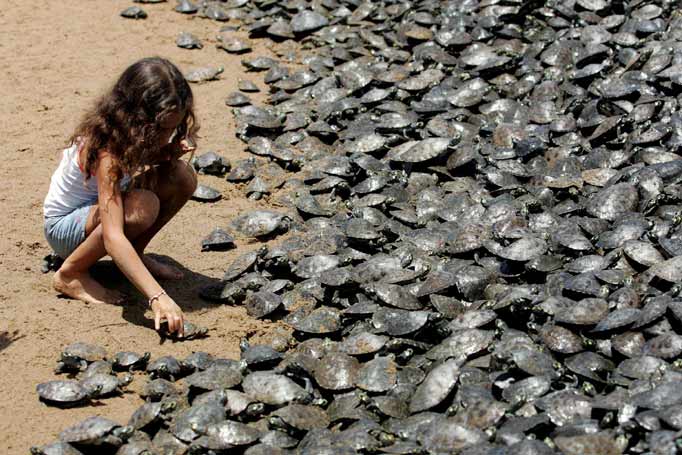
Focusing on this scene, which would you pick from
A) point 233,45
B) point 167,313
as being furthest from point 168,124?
point 233,45

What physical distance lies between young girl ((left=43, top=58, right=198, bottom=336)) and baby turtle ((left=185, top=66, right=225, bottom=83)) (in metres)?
2.71

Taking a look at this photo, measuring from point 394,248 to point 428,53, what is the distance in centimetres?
262

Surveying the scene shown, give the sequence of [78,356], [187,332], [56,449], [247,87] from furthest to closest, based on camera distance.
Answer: [247,87] < [187,332] < [78,356] < [56,449]

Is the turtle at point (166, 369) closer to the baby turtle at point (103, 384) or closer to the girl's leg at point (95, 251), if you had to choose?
the baby turtle at point (103, 384)

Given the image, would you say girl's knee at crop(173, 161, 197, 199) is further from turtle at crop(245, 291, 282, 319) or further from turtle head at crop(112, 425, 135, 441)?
turtle head at crop(112, 425, 135, 441)

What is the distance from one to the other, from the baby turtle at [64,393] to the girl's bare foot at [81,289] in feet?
2.58

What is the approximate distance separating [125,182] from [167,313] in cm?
71

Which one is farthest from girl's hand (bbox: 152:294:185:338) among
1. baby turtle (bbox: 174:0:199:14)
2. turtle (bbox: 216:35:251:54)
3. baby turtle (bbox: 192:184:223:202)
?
baby turtle (bbox: 174:0:199:14)

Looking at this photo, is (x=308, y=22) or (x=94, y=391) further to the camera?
(x=308, y=22)

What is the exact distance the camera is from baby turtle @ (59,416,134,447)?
12.8 ft

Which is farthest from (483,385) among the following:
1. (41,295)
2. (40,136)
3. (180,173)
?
(40,136)

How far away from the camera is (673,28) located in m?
7.12

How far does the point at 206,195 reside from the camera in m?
6.20

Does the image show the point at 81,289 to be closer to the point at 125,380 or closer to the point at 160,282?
the point at 160,282
